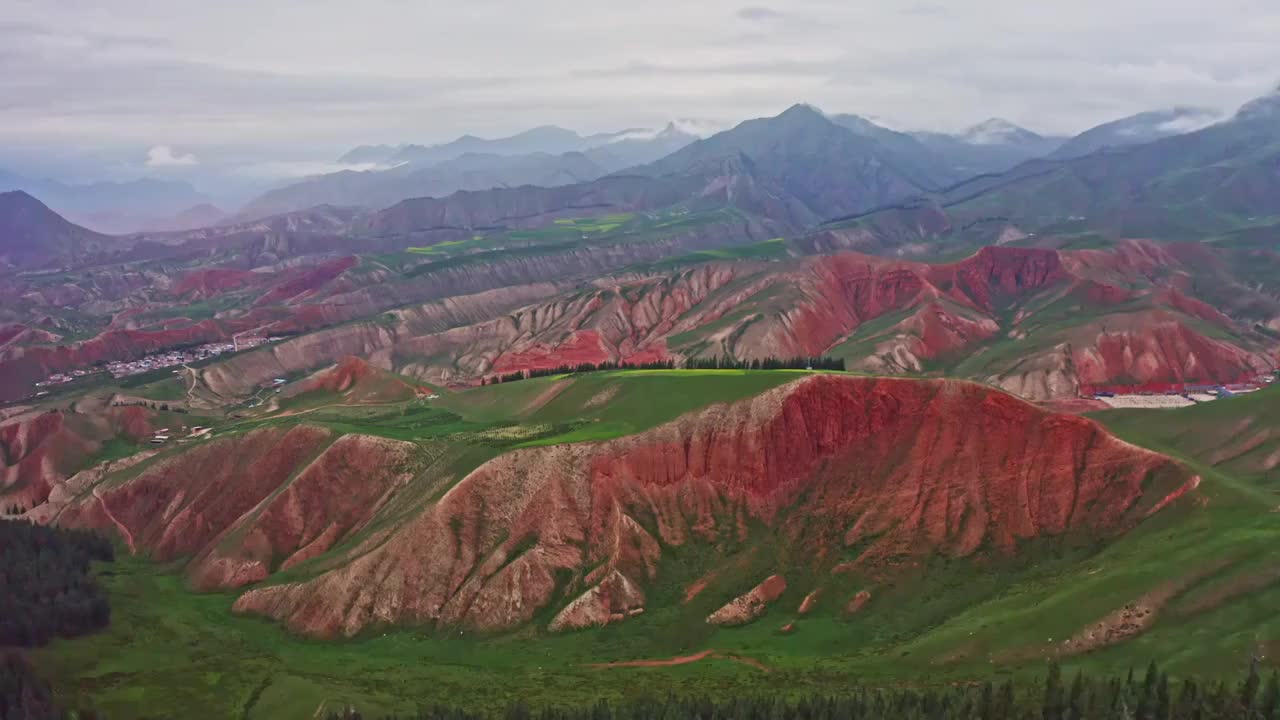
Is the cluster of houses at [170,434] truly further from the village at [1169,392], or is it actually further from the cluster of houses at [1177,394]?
the cluster of houses at [1177,394]

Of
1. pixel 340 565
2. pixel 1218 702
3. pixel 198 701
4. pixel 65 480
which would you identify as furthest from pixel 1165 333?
pixel 65 480

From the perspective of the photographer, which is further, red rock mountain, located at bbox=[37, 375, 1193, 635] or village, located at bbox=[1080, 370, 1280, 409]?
village, located at bbox=[1080, 370, 1280, 409]

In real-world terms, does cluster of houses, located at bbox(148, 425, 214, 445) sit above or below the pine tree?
above

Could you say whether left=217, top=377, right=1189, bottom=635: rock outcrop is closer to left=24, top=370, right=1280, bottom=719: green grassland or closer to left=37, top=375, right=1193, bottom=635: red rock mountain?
left=37, top=375, right=1193, bottom=635: red rock mountain

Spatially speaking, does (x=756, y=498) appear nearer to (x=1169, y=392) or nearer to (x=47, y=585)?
(x=47, y=585)

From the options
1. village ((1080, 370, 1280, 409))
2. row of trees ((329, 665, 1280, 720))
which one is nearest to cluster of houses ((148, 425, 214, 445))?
row of trees ((329, 665, 1280, 720))

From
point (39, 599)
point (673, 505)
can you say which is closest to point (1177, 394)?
point (673, 505)
